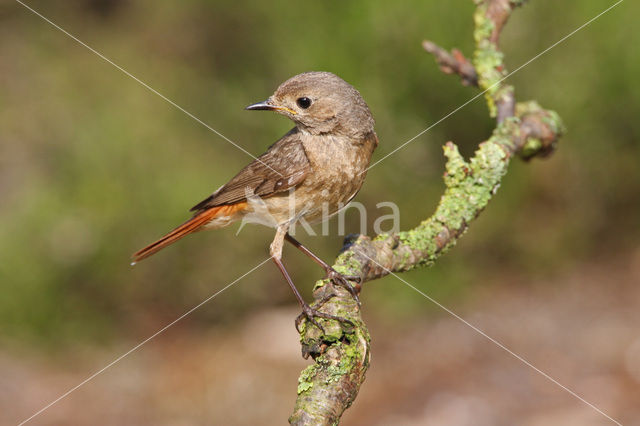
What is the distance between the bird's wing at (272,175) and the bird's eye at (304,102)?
0.24 m

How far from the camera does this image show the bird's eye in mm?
4141

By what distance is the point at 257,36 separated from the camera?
8.09 meters

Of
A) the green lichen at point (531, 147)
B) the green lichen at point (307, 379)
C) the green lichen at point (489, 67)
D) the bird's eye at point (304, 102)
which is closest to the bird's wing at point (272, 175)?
the bird's eye at point (304, 102)

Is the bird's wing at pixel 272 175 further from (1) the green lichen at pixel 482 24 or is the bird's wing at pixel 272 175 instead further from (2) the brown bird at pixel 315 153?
(1) the green lichen at pixel 482 24

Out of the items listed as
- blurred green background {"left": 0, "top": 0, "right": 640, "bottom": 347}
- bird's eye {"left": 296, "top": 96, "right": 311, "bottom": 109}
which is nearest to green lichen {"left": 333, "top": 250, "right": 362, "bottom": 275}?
bird's eye {"left": 296, "top": 96, "right": 311, "bottom": 109}

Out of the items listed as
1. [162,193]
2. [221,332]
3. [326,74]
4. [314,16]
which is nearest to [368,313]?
[221,332]

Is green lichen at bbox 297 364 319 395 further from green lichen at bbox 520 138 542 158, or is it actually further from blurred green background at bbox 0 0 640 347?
blurred green background at bbox 0 0 640 347

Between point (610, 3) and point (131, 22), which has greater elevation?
point (131, 22)

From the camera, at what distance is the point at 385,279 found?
7.09 m

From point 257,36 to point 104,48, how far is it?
8.04ft

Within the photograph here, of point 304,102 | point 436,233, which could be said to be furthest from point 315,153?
point 436,233

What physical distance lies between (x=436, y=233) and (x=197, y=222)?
163 centimetres

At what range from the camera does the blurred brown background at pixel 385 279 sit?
22.1 ft

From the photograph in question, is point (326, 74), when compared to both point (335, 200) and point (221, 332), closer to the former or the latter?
point (335, 200)
